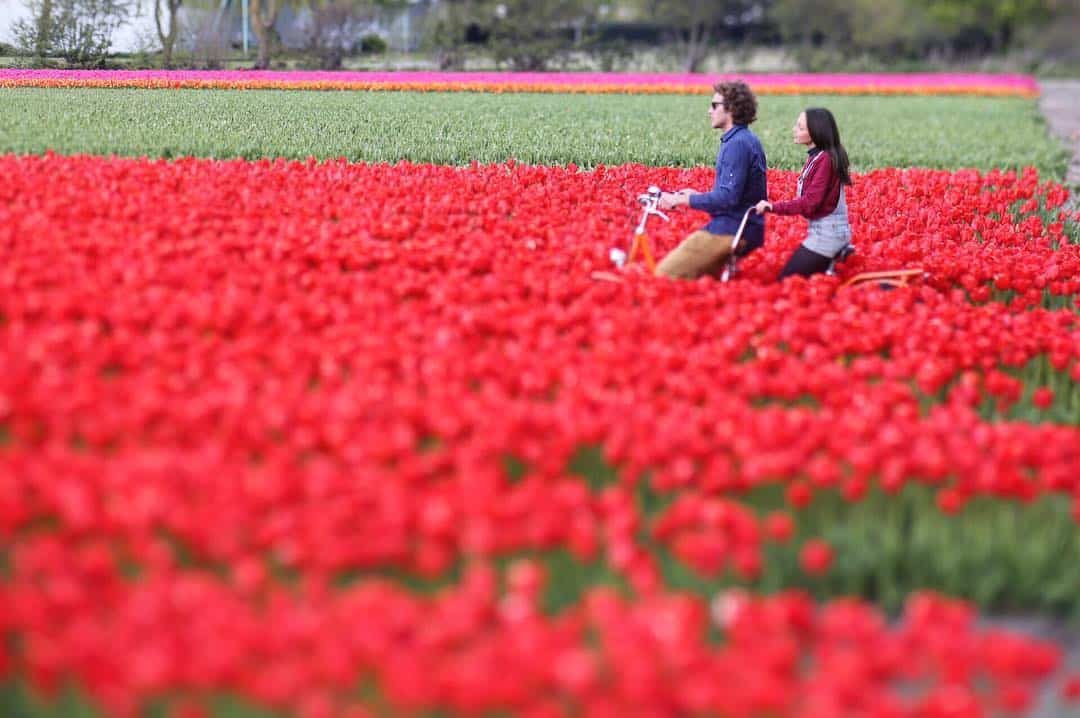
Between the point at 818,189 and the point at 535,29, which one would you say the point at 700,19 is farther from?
the point at 818,189

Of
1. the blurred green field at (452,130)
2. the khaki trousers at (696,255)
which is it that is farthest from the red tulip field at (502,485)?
the blurred green field at (452,130)

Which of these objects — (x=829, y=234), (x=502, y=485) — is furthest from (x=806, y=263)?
(x=502, y=485)

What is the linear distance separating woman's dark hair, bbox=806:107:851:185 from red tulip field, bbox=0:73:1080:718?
1011 mm

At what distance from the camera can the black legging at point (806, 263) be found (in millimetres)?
8523

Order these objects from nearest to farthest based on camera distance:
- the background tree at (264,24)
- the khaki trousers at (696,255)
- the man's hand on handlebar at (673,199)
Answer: the man's hand on handlebar at (673,199) < the khaki trousers at (696,255) < the background tree at (264,24)

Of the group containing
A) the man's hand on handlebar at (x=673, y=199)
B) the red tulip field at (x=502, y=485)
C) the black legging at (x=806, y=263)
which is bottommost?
the red tulip field at (x=502, y=485)

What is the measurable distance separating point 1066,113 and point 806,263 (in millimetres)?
29604

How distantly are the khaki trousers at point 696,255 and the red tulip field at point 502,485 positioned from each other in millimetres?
453

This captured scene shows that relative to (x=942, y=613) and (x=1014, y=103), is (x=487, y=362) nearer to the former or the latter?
(x=942, y=613)

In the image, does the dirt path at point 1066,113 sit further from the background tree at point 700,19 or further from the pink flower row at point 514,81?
the background tree at point 700,19

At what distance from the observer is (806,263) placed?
27.9 ft

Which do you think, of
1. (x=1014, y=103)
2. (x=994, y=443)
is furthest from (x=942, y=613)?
(x=1014, y=103)

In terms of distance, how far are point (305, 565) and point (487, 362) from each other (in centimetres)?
193

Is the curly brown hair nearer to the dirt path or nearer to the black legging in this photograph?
the black legging
